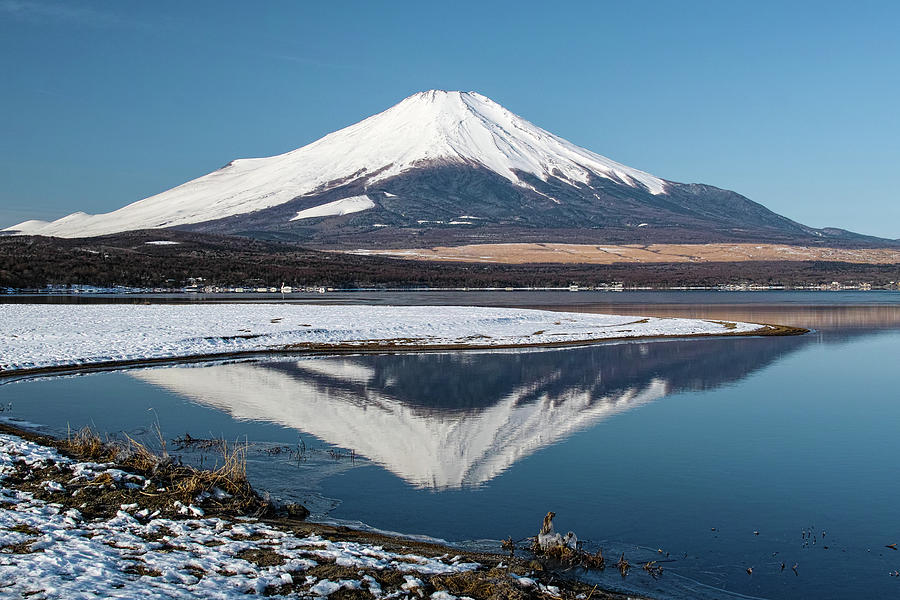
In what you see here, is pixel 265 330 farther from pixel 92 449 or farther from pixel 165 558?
pixel 165 558

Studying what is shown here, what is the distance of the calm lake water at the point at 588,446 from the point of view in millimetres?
10109

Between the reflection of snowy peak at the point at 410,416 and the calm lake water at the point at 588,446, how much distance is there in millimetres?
78

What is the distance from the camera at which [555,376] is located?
25391 mm

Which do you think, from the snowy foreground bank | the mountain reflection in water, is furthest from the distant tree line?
the mountain reflection in water

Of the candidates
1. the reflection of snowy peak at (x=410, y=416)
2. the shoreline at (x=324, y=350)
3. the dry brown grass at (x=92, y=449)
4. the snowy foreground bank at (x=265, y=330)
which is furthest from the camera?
the snowy foreground bank at (x=265, y=330)

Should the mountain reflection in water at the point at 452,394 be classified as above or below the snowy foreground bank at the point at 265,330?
below

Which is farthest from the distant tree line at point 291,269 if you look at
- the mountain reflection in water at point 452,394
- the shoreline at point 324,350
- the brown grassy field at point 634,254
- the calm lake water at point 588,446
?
the calm lake water at point 588,446

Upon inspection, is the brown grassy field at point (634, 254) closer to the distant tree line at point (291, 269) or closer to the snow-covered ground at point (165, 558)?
the distant tree line at point (291, 269)

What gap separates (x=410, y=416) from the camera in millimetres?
18531

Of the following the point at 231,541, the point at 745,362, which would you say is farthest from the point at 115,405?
the point at 745,362

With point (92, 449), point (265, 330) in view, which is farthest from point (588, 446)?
point (265, 330)

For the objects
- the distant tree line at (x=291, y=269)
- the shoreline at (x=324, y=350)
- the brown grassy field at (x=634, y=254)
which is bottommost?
the shoreline at (x=324, y=350)

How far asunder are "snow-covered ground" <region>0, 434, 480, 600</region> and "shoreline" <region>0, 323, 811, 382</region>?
617 inches

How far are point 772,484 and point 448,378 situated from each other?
42.7 feet
